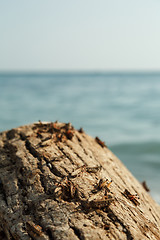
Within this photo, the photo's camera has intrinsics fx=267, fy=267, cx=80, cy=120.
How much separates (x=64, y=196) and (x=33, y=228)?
34 centimetres

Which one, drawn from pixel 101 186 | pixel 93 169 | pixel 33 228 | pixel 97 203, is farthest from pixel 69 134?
pixel 33 228

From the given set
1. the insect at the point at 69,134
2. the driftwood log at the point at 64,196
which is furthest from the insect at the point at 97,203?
the insect at the point at 69,134

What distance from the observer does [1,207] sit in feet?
6.93

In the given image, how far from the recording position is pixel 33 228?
5.87ft

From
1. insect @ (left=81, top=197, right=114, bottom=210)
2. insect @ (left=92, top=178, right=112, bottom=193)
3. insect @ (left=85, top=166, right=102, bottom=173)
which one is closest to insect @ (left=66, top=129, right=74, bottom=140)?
insect @ (left=85, top=166, right=102, bottom=173)

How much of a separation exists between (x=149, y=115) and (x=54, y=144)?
16.4m

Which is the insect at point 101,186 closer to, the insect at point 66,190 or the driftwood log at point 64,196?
the driftwood log at point 64,196

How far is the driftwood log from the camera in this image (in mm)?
1808

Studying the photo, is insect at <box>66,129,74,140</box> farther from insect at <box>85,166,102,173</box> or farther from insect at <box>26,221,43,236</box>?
insect at <box>26,221,43,236</box>

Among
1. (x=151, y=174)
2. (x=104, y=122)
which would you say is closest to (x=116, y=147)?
(x=151, y=174)

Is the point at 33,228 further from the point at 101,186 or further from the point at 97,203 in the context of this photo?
the point at 101,186

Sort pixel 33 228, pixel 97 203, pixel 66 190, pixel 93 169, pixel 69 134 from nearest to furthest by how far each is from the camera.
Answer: pixel 33 228
pixel 97 203
pixel 66 190
pixel 93 169
pixel 69 134

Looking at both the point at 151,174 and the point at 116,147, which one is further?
the point at 116,147

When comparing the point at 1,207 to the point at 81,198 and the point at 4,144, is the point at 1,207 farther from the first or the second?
the point at 4,144
